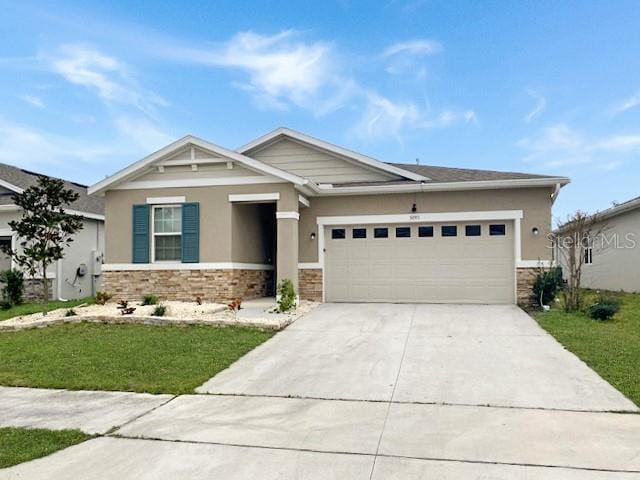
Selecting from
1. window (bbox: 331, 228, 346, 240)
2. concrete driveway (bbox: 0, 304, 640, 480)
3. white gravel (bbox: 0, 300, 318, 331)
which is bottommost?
concrete driveway (bbox: 0, 304, 640, 480)

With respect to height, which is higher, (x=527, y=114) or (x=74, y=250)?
(x=527, y=114)

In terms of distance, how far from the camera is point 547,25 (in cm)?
1345

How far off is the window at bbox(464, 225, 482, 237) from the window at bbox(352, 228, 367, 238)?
270cm

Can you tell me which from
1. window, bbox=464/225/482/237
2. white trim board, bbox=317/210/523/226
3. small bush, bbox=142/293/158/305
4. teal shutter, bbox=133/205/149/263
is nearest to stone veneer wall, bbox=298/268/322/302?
white trim board, bbox=317/210/523/226

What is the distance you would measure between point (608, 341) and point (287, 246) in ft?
24.2

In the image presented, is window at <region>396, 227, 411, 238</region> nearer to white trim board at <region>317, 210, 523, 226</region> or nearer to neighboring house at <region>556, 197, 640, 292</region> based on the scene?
white trim board at <region>317, 210, 523, 226</region>

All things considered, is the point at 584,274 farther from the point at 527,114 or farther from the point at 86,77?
the point at 86,77

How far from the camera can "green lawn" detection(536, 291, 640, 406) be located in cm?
700

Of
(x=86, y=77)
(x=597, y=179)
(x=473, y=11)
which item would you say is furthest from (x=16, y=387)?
(x=597, y=179)

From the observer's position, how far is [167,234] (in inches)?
556

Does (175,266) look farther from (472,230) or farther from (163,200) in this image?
(472,230)

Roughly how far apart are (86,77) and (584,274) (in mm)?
20215

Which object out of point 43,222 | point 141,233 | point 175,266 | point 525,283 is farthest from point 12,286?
point 525,283

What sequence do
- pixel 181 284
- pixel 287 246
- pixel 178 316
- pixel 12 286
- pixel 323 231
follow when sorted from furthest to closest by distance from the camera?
pixel 12 286
pixel 323 231
pixel 181 284
pixel 287 246
pixel 178 316
